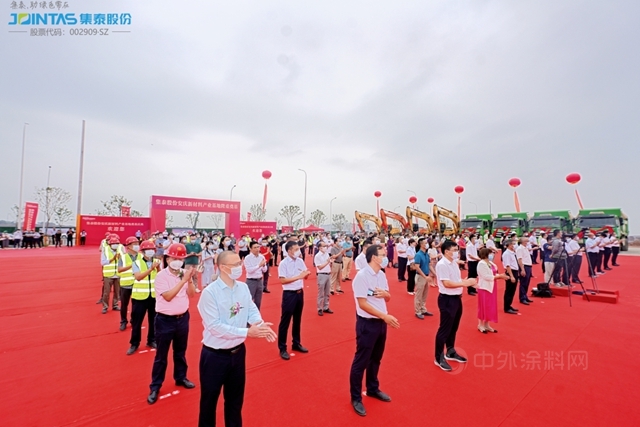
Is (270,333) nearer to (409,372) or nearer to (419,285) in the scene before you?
(409,372)

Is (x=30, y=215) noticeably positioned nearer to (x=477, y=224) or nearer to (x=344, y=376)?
(x=344, y=376)

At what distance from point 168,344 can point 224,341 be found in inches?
60.1

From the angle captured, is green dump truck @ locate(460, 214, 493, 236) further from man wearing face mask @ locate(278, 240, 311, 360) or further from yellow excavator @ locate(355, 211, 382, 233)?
man wearing face mask @ locate(278, 240, 311, 360)

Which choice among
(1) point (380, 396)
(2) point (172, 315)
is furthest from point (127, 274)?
(1) point (380, 396)

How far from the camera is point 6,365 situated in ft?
13.3

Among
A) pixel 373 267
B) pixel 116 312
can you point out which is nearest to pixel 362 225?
pixel 116 312

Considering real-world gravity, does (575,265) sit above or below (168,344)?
above

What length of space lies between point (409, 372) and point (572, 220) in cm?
2112

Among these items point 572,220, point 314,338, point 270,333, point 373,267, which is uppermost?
point 572,220

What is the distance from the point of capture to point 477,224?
2139 cm

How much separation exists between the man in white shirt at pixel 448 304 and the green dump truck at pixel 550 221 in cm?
1849

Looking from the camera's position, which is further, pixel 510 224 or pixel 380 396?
pixel 510 224

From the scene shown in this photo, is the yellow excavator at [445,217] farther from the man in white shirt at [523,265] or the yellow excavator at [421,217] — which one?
the man in white shirt at [523,265]

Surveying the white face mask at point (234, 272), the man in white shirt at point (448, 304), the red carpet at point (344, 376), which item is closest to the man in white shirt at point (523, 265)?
the red carpet at point (344, 376)
